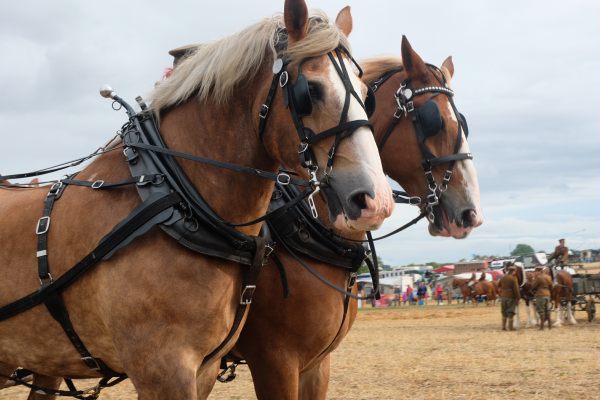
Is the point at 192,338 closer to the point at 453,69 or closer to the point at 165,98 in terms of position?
the point at 165,98

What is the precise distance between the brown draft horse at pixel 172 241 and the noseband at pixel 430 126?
4.67ft

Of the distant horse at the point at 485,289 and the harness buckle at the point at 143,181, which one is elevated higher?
the distant horse at the point at 485,289

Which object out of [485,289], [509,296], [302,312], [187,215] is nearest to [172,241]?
[187,215]

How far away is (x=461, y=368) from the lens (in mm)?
13367

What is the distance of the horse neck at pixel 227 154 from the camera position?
3.46 m

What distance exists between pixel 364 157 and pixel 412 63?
2.18 metres

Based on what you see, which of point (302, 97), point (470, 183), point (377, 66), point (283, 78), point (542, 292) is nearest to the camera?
point (302, 97)

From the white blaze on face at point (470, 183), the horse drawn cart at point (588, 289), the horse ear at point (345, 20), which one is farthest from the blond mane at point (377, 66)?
the horse drawn cart at point (588, 289)

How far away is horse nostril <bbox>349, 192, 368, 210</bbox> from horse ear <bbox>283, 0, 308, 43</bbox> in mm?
876

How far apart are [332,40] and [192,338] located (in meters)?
1.56

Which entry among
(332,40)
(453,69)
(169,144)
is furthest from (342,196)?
(453,69)

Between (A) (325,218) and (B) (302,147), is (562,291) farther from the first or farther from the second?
A: (B) (302,147)

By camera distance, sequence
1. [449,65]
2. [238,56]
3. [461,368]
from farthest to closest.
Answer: [461,368] → [449,65] → [238,56]

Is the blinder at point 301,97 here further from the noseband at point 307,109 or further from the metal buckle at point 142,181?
the metal buckle at point 142,181
